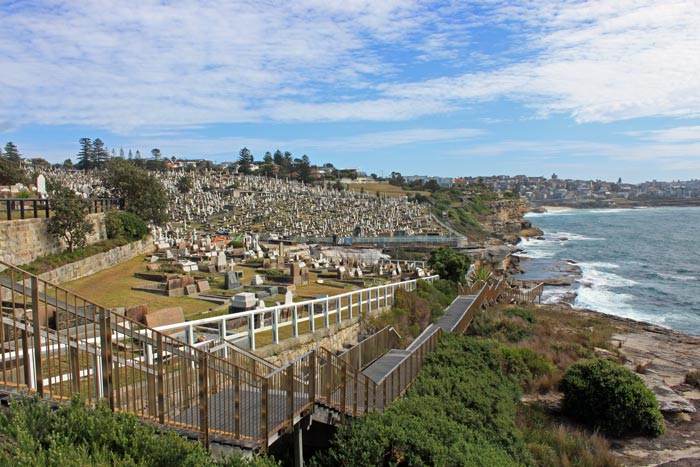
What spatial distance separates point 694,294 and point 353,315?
39869 mm

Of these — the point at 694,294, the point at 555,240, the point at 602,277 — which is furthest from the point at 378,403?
the point at 555,240

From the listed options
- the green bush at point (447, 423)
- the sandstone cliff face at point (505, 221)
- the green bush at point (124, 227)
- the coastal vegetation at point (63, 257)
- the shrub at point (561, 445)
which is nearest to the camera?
the green bush at point (447, 423)

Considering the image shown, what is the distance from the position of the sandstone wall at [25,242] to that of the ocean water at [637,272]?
34346 millimetres

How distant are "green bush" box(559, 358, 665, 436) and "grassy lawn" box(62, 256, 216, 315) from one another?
36.1ft

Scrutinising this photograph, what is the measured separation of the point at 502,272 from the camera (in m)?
52.0

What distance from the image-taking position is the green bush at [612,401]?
13.1 m

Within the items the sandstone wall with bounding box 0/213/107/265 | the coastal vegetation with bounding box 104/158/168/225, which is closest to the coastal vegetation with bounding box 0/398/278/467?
the sandstone wall with bounding box 0/213/107/265

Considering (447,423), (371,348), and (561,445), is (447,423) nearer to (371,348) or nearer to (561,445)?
(561,445)

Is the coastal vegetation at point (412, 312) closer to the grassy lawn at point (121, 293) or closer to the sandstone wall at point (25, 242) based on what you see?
the grassy lawn at point (121, 293)

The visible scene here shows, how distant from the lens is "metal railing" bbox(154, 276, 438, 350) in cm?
1056

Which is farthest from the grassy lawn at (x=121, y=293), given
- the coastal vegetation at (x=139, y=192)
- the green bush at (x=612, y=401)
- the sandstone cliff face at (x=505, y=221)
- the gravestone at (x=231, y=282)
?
the sandstone cliff face at (x=505, y=221)

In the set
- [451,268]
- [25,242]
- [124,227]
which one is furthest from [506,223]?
[25,242]

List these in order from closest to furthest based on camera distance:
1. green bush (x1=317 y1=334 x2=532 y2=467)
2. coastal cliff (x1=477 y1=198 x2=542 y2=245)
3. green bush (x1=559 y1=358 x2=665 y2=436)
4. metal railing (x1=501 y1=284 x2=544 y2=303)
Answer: green bush (x1=317 y1=334 x2=532 y2=467)
green bush (x1=559 y1=358 x2=665 y2=436)
metal railing (x1=501 y1=284 x2=544 y2=303)
coastal cliff (x1=477 y1=198 x2=542 y2=245)

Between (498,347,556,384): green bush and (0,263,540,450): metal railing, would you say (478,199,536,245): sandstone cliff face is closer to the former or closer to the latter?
(498,347,556,384): green bush
